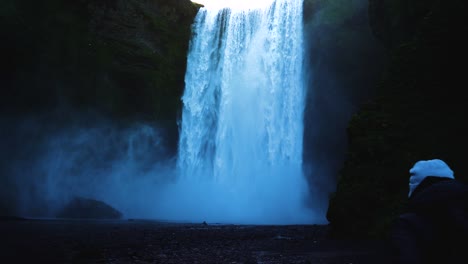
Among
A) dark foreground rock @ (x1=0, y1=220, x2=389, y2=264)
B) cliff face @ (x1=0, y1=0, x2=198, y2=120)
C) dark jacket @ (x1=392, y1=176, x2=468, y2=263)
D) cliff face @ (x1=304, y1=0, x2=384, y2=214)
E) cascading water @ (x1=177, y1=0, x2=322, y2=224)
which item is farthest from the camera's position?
cascading water @ (x1=177, y1=0, x2=322, y2=224)

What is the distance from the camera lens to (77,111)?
1222 inches

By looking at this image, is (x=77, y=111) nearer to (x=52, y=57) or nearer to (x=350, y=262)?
(x=52, y=57)

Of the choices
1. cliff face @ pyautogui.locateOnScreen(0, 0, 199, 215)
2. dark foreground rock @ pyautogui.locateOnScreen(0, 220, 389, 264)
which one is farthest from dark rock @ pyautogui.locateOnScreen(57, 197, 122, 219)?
dark foreground rock @ pyautogui.locateOnScreen(0, 220, 389, 264)

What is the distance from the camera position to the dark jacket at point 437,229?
2445mm

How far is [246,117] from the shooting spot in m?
32.4

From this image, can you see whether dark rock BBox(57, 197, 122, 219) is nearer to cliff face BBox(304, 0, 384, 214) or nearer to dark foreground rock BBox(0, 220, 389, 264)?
cliff face BBox(304, 0, 384, 214)

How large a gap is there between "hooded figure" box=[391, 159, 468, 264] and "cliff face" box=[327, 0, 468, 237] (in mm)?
9827

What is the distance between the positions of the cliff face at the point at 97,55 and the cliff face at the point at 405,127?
21909 mm

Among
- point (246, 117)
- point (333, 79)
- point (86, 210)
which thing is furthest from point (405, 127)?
point (86, 210)

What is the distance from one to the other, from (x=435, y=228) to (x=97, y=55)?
3189 centimetres

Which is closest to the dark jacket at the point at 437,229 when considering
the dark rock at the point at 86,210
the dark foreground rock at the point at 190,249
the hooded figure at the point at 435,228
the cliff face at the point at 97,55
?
the hooded figure at the point at 435,228

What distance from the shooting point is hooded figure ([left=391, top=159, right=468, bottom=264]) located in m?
2.45

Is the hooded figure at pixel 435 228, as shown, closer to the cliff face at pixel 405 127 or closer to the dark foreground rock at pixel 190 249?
the dark foreground rock at pixel 190 249

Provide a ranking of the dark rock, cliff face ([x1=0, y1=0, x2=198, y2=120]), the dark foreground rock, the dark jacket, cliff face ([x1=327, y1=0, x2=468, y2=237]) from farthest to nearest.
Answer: cliff face ([x1=0, y1=0, x2=198, y2=120])
the dark rock
cliff face ([x1=327, y1=0, x2=468, y2=237])
the dark foreground rock
the dark jacket
